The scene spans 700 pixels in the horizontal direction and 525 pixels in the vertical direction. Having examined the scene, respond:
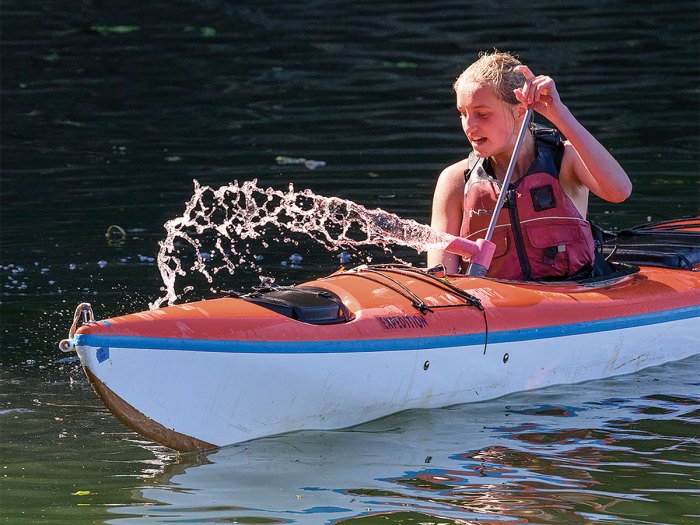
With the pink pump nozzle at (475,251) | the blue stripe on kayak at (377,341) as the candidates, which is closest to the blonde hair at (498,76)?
the pink pump nozzle at (475,251)

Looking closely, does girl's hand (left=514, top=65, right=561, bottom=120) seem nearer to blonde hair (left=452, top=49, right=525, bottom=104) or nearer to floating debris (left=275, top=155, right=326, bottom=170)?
blonde hair (left=452, top=49, right=525, bottom=104)

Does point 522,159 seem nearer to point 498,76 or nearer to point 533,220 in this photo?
point 533,220

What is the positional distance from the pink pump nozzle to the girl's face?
1.24 feet

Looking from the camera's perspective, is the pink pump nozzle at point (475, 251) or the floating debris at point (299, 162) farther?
the floating debris at point (299, 162)

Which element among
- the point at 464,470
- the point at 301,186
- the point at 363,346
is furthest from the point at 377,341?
the point at 301,186

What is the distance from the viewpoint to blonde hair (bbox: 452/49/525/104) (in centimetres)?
520

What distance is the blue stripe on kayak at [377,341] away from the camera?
411 cm

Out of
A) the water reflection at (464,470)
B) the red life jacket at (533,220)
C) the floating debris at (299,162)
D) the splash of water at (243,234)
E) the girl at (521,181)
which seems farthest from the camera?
the floating debris at (299,162)

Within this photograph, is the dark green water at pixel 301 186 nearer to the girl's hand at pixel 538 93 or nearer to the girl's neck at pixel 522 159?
the girl's neck at pixel 522 159

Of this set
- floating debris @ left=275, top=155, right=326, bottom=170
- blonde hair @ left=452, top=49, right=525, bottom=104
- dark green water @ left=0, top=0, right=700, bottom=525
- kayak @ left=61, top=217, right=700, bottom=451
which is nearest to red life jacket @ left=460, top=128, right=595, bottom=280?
kayak @ left=61, top=217, right=700, bottom=451

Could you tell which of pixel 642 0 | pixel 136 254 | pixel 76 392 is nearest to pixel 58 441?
pixel 76 392

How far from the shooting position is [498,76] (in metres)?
5.21

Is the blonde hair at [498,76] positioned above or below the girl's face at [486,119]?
above

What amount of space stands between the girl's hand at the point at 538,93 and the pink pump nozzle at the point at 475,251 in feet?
1.89
